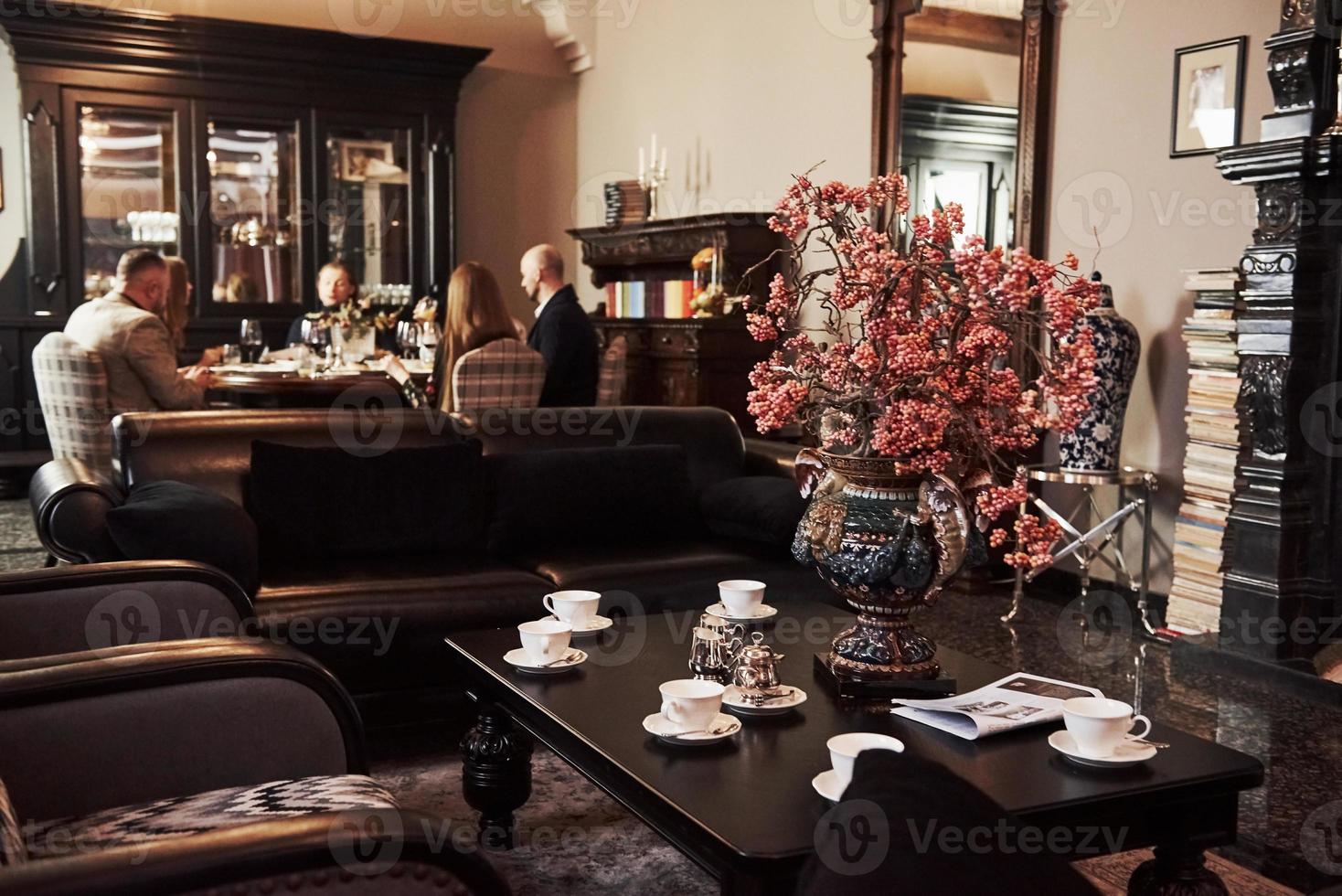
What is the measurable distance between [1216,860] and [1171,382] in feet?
7.69

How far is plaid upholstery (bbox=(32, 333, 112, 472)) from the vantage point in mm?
4285

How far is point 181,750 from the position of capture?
A: 1.78 metres

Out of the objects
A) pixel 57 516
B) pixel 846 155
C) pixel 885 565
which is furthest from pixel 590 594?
pixel 846 155

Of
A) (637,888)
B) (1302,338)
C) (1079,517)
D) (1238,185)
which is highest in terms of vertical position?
(1238,185)

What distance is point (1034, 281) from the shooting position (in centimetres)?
203

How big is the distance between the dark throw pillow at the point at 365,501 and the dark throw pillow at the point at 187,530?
0.87 feet

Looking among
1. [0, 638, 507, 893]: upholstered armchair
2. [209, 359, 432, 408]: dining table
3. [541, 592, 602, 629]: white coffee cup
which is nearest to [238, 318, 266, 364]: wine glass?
[209, 359, 432, 408]: dining table

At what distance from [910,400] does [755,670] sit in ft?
1.67

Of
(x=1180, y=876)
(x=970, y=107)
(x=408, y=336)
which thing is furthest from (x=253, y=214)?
(x=1180, y=876)

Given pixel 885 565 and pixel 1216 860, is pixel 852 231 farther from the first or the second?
pixel 1216 860

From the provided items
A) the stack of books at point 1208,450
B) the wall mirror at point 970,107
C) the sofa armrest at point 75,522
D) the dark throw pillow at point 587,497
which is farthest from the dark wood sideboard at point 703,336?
the sofa armrest at point 75,522

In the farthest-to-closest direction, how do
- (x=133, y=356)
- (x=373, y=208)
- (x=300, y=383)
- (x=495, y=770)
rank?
(x=373, y=208) → (x=300, y=383) → (x=133, y=356) → (x=495, y=770)

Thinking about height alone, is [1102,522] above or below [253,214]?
below

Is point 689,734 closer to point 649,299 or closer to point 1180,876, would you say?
point 1180,876
